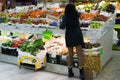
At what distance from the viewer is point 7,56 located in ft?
20.6

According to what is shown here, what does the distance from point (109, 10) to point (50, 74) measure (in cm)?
218

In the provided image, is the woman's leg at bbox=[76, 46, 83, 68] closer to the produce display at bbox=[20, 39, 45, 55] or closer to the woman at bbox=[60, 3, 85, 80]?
the woman at bbox=[60, 3, 85, 80]

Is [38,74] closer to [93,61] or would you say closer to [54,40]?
[54,40]

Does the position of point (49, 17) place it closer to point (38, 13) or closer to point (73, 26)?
point (38, 13)

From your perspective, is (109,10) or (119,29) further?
(119,29)

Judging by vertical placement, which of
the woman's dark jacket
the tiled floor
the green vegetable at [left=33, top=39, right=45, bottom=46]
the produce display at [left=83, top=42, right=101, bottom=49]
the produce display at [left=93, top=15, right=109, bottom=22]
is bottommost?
the tiled floor

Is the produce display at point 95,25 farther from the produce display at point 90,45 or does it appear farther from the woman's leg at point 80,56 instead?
the woman's leg at point 80,56

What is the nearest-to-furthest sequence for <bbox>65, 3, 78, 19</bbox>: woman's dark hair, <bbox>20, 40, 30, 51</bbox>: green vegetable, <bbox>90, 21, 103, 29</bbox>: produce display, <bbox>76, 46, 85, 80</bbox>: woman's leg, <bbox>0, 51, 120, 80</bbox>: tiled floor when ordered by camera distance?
<bbox>65, 3, 78, 19</bbox>: woman's dark hair
<bbox>76, 46, 85, 80</bbox>: woman's leg
<bbox>0, 51, 120, 80</bbox>: tiled floor
<bbox>90, 21, 103, 29</bbox>: produce display
<bbox>20, 40, 30, 51</bbox>: green vegetable

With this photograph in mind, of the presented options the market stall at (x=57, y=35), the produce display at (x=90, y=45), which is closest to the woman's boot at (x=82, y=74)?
the market stall at (x=57, y=35)

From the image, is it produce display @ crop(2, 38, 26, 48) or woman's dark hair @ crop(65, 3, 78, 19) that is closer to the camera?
woman's dark hair @ crop(65, 3, 78, 19)

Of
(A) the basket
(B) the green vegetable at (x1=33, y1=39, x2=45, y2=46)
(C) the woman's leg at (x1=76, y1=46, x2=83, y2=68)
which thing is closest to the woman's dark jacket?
(C) the woman's leg at (x1=76, y1=46, x2=83, y2=68)

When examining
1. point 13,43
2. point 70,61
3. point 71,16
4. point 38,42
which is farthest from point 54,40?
point 71,16

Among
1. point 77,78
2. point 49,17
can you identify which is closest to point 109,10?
point 49,17

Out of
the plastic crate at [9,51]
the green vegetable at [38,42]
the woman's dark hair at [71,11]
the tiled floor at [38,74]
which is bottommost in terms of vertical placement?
the tiled floor at [38,74]
